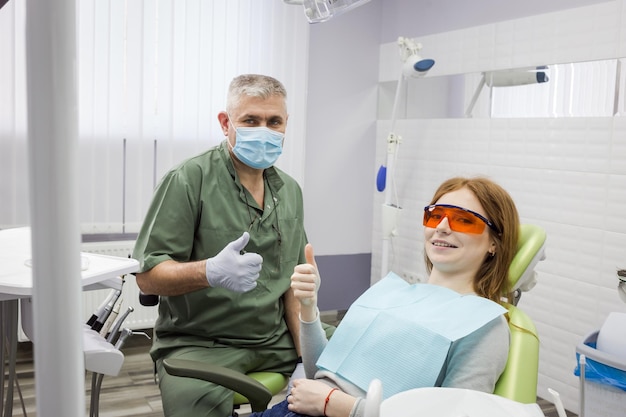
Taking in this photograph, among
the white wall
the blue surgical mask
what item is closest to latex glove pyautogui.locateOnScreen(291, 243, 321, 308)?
the blue surgical mask

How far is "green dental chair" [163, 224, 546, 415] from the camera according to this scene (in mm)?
1482

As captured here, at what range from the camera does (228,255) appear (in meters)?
1.79

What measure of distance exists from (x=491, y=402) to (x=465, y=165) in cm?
254

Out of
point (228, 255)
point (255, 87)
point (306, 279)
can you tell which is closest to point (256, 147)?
point (255, 87)

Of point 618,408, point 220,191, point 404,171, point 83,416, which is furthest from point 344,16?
point 83,416

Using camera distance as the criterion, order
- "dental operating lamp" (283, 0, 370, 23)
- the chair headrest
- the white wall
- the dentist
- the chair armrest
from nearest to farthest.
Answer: "dental operating lamp" (283, 0, 370, 23)
the chair armrest
the chair headrest
the dentist
the white wall

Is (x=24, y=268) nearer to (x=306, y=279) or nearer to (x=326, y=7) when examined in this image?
(x=306, y=279)

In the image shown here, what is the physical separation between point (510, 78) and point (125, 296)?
93.2 inches

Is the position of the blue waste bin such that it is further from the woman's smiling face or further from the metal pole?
the metal pole

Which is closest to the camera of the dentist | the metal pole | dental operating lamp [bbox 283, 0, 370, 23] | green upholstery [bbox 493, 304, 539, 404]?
the metal pole

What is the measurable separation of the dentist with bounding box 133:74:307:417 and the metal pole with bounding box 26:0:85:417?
1.49 m

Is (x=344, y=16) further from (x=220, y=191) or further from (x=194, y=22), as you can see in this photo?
(x=220, y=191)

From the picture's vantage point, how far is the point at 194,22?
358 cm

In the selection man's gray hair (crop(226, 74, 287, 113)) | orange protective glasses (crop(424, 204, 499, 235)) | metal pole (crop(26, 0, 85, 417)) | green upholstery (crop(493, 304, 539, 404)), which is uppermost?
man's gray hair (crop(226, 74, 287, 113))
